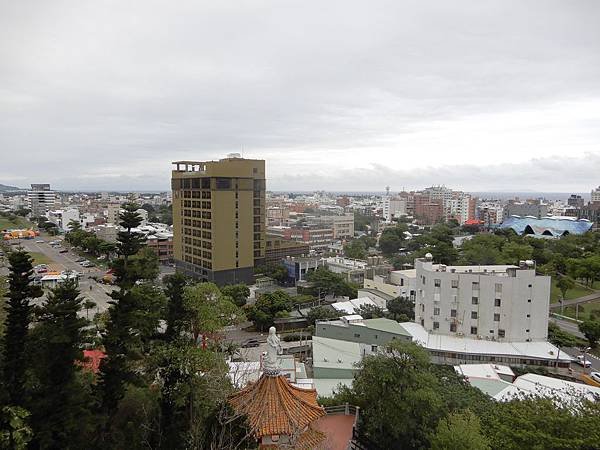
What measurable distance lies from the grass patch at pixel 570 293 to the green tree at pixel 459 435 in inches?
1174

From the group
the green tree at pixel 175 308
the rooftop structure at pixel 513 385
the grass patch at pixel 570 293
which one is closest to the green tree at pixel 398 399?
the rooftop structure at pixel 513 385

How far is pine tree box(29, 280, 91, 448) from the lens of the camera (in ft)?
32.3

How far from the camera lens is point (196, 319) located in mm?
14219

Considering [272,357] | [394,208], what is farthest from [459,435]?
[394,208]

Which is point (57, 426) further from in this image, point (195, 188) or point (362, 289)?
point (195, 188)

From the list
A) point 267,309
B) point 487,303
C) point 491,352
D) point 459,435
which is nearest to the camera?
point 459,435

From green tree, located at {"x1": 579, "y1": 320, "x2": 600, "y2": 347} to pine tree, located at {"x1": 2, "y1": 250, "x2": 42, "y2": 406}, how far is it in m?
29.6

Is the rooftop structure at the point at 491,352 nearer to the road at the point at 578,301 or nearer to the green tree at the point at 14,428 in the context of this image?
the road at the point at 578,301

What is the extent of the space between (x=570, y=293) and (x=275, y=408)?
38148 mm

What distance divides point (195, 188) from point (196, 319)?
32409 millimetres

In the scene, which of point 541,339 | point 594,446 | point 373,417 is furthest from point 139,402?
point 541,339

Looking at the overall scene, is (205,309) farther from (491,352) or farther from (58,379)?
(491,352)

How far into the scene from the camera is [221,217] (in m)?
42.9

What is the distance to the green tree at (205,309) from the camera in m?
14.0
